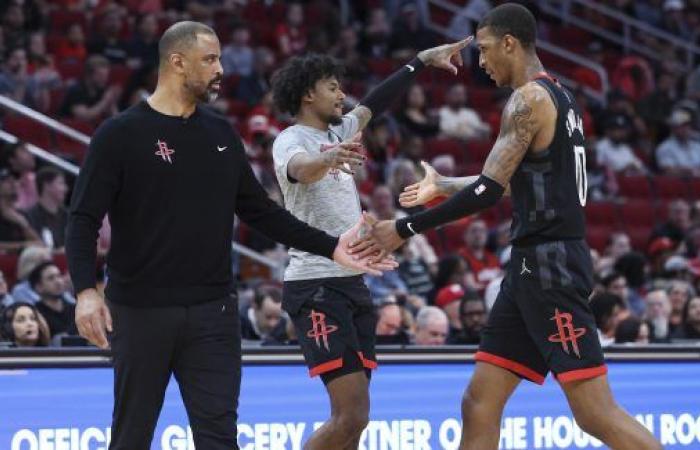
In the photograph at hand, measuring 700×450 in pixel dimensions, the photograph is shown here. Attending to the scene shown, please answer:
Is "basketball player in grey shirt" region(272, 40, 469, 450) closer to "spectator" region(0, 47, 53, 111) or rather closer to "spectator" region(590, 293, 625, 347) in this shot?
"spectator" region(590, 293, 625, 347)

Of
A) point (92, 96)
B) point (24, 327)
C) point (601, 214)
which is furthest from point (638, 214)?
point (24, 327)

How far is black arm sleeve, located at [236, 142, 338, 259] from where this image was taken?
609cm

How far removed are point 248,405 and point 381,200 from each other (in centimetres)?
524

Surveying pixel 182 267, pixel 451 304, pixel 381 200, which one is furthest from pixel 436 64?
pixel 381 200

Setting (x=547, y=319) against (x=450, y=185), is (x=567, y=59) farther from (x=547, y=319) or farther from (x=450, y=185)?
(x=547, y=319)

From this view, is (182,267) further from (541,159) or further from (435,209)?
(541,159)

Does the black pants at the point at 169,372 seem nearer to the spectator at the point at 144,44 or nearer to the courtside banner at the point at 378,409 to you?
the courtside banner at the point at 378,409

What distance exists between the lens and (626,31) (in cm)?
2033

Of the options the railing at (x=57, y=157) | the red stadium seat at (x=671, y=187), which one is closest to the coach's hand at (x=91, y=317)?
the railing at (x=57, y=157)

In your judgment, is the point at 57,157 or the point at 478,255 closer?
the point at 57,157

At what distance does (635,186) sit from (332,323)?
10.2 m

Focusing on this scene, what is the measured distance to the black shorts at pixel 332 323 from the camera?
6.77 meters

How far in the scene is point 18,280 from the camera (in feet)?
35.2

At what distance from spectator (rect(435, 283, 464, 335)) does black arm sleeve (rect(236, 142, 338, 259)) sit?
463cm
